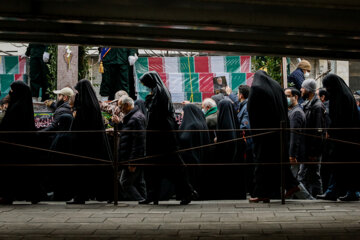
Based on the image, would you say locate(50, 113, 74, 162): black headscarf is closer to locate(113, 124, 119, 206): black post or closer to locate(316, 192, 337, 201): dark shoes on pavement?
locate(113, 124, 119, 206): black post

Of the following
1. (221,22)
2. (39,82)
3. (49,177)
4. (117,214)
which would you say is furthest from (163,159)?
(39,82)

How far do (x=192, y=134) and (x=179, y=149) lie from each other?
419 millimetres

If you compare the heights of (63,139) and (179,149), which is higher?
(63,139)

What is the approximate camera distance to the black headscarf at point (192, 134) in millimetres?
9094

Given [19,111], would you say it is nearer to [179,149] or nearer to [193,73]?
[179,149]

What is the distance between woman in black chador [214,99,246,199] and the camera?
29.8 ft

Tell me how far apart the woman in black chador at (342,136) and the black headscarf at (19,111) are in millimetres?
4745

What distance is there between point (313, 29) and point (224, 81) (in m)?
6.33

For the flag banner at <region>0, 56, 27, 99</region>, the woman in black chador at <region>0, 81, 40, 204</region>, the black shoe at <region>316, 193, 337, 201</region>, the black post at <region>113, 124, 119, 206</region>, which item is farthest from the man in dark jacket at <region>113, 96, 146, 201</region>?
the flag banner at <region>0, 56, 27, 99</region>

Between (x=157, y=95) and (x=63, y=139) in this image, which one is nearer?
(x=157, y=95)

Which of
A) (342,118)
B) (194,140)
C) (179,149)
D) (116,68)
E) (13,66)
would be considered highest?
(13,66)

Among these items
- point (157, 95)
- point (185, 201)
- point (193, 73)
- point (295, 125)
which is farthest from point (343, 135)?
point (193, 73)

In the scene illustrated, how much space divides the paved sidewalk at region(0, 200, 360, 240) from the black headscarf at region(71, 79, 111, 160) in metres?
0.86

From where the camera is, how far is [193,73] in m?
13.4
